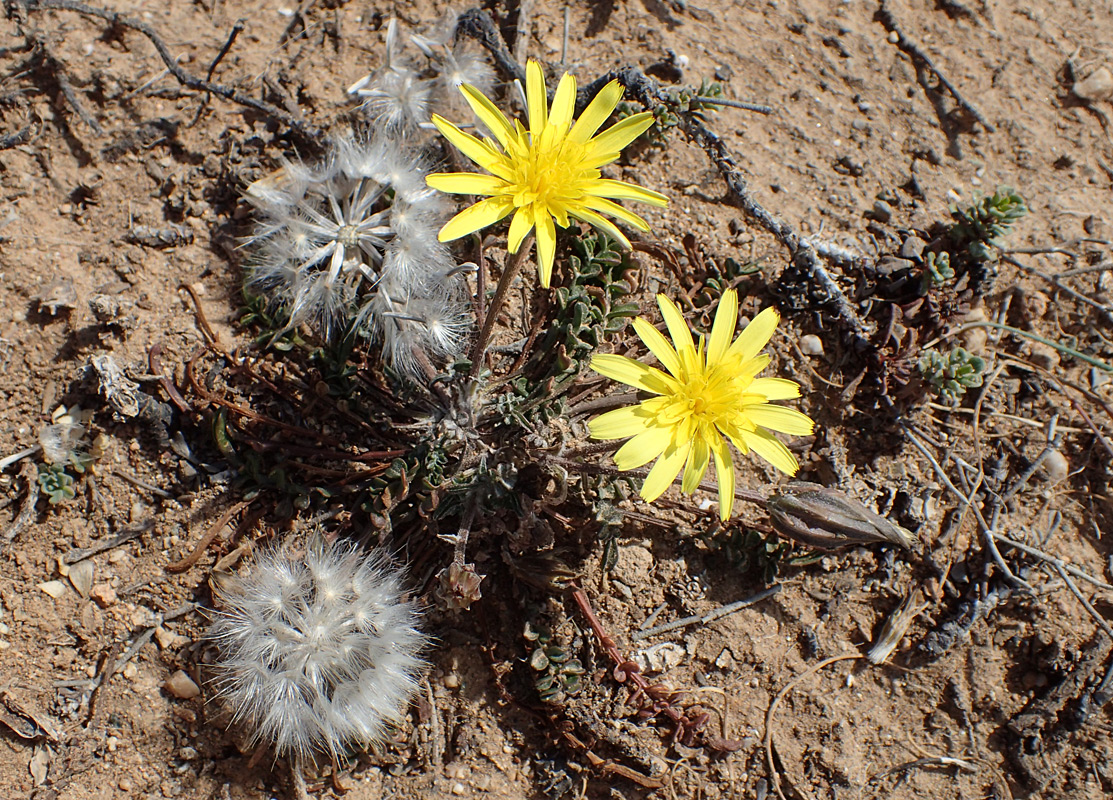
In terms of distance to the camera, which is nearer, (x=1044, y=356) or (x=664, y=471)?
(x=664, y=471)

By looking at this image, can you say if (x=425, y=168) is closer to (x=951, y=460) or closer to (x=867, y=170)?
(x=867, y=170)

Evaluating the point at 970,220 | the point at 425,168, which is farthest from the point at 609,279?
the point at 970,220

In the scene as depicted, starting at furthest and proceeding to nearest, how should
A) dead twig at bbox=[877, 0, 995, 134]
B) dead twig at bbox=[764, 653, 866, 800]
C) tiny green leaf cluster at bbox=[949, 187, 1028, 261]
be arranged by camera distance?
dead twig at bbox=[877, 0, 995, 134] < tiny green leaf cluster at bbox=[949, 187, 1028, 261] < dead twig at bbox=[764, 653, 866, 800]

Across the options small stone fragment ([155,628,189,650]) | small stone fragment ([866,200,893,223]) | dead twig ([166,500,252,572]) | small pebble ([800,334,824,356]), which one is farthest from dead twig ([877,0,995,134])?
small stone fragment ([155,628,189,650])

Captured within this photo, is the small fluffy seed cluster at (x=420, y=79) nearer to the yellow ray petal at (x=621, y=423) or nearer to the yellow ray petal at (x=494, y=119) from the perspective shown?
the yellow ray petal at (x=494, y=119)

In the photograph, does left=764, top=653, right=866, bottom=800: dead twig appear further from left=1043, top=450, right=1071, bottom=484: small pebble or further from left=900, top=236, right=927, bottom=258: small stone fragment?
left=900, top=236, right=927, bottom=258: small stone fragment

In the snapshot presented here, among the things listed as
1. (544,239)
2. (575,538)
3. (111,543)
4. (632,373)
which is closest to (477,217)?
(544,239)

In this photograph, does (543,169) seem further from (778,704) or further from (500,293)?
(778,704)
